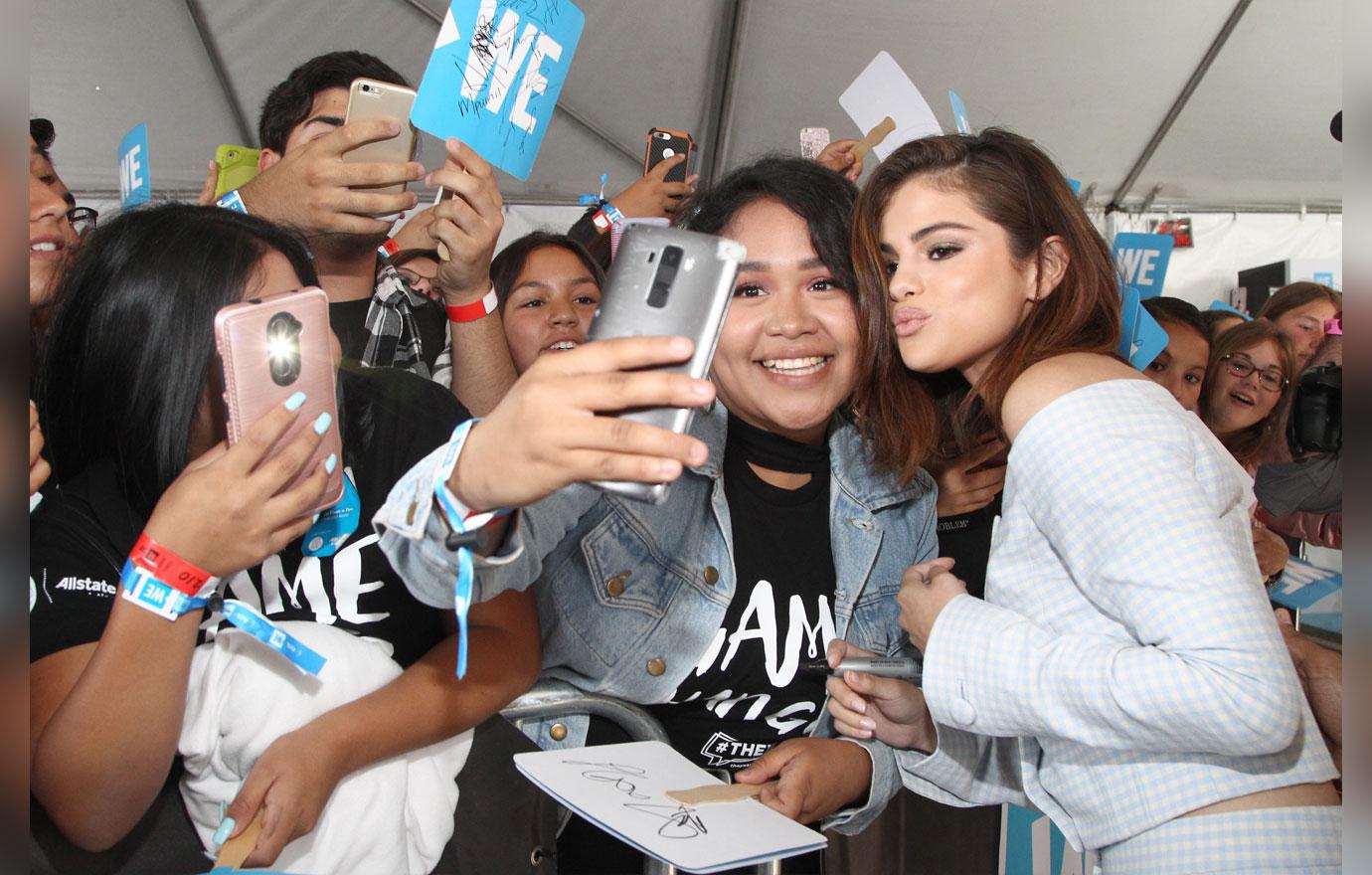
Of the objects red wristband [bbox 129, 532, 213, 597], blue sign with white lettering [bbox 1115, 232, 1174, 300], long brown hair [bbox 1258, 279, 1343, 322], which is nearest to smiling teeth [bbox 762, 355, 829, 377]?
red wristband [bbox 129, 532, 213, 597]

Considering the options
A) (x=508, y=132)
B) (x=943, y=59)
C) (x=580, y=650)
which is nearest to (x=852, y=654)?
(x=580, y=650)

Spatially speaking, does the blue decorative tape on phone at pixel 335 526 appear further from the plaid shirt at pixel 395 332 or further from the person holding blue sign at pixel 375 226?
the plaid shirt at pixel 395 332

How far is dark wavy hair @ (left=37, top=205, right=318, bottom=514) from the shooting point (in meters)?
1.16

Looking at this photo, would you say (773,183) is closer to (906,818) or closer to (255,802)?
(906,818)

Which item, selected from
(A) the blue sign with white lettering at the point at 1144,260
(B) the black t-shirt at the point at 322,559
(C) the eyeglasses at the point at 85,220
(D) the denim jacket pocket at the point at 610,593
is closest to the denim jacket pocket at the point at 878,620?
(D) the denim jacket pocket at the point at 610,593

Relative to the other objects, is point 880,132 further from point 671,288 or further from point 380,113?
point 671,288

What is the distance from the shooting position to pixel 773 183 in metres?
1.56

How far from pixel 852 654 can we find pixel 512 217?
4074mm

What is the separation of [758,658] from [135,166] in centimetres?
145

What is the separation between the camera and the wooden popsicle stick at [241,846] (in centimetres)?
101

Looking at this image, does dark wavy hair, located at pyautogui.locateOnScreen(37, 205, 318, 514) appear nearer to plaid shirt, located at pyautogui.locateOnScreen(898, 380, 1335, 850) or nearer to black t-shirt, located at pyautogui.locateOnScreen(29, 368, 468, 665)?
black t-shirt, located at pyautogui.locateOnScreen(29, 368, 468, 665)

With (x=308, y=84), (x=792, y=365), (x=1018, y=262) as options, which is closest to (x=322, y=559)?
(x=792, y=365)

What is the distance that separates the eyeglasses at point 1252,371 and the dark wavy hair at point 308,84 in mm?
2433

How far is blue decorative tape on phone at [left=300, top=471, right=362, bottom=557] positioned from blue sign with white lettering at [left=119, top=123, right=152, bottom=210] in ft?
3.25
